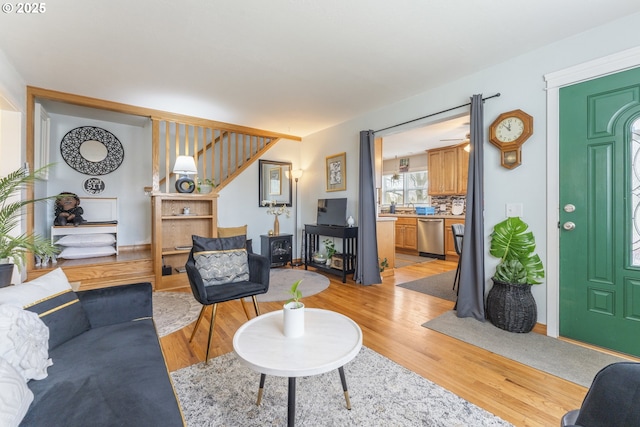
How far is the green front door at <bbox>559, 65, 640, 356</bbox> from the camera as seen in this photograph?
2059 millimetres

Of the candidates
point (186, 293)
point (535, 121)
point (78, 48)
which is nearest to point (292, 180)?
point (186, 293)

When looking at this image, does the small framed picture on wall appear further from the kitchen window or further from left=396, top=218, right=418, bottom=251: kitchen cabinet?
the kitchen window

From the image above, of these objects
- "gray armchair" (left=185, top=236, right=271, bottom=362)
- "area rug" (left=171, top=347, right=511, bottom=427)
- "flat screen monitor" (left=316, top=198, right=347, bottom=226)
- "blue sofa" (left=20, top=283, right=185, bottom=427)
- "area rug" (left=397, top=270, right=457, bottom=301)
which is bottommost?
"area rug" (left=171, top=347, right=511, bottom=427)

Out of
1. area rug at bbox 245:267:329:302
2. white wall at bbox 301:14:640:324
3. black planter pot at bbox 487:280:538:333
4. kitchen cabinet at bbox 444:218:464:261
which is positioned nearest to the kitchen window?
kitchen cabinet at bbox 444:218:464:261

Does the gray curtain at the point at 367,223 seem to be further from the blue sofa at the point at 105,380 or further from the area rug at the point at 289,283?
the blue sofa at the point at 105,380

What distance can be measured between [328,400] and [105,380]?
108cm

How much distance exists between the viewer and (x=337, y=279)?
4.29m

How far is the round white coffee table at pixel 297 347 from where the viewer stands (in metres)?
1.20

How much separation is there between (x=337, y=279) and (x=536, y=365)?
8.65 ft

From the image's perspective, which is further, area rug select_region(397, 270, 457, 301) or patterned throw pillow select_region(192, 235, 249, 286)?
area rug select_region(397, 270, 457, 301)

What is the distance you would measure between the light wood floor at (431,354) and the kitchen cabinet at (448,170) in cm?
341

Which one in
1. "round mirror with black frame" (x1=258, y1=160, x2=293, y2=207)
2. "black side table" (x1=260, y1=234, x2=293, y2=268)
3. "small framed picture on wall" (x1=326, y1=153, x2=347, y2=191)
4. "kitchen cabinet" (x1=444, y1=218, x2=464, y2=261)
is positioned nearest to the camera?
"small framed picture on wall" (x1=326, y1=153, x2=347, y2=191)

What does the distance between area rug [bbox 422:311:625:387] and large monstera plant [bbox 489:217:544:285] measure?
46cm

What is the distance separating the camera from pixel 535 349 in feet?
7.11
